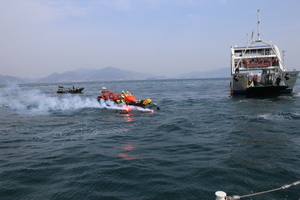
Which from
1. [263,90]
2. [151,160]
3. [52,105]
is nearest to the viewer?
[151,160]

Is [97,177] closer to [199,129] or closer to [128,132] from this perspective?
[128,132]

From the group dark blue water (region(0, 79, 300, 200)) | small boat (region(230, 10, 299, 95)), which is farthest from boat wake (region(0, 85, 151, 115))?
small boat (region(230, 10, 299, 95))

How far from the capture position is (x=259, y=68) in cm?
4300

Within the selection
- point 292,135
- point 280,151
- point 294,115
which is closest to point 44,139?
point 280,151

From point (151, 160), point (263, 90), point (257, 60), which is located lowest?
point (151, 160)

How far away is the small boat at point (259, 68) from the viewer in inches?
1586

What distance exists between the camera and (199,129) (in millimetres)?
18641

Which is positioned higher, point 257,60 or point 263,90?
point 257,60

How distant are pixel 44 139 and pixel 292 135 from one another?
715 inches

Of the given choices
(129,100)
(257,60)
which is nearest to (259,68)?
(257,60)

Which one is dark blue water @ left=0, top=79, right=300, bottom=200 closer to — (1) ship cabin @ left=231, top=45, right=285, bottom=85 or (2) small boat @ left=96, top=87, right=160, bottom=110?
(2) small boat @ left=96, top=87, right=160, bottom=110

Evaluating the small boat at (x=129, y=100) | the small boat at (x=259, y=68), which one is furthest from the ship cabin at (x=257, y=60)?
the small boat at (x=129, y=100)

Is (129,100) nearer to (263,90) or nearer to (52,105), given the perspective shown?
(52,105)

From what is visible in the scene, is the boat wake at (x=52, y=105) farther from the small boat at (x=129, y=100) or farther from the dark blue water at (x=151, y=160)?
the dark blue water at (x=151, y=160)
